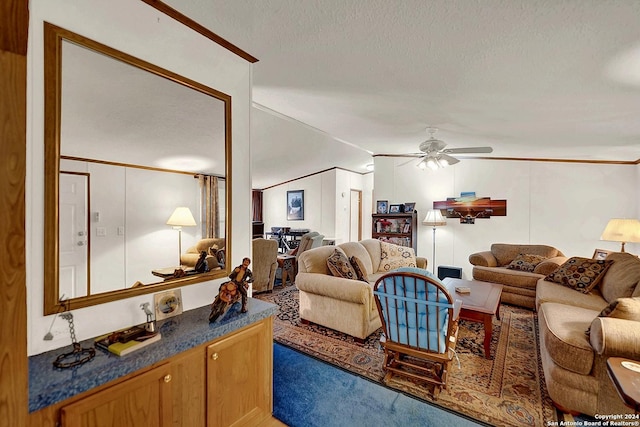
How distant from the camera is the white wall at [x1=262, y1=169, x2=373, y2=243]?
7.98 metres

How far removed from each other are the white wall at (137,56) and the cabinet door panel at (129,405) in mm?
346

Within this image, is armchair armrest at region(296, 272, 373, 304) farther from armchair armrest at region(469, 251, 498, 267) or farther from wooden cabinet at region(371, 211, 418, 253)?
wooden cabinet at region(371, 211, 418, 253)

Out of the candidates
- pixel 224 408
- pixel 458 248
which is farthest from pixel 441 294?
pixel 458 248

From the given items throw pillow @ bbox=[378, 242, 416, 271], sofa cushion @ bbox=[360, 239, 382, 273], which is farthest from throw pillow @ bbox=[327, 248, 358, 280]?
throw pillow @ bbox=[378, 242, 416, 271]

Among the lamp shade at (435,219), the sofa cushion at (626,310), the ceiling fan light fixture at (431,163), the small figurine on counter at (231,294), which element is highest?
the ceiling fan light fixture at (431,163)

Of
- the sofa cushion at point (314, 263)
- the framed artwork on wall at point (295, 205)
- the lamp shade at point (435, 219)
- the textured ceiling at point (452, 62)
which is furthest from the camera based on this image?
the framed artwork on wall at point (295, 205)

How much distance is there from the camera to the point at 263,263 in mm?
4664

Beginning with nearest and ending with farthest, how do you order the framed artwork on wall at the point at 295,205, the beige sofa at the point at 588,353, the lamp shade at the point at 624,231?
1. the beige sofa at the point at 588,353
2. the lamp shade at the point at 624,231
3. the framed artwork on wall at the point at 295,205

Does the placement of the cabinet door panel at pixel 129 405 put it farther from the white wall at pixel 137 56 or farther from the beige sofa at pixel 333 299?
the beige sofa at pixel 333 299

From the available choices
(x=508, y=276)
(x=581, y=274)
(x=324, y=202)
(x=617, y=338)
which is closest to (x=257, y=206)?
(x=324, y=202)

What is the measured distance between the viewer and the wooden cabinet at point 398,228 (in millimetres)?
5758

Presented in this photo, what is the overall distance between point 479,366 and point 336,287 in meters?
1.41

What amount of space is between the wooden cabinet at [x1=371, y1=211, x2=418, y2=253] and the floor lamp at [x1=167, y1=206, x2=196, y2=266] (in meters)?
4.64

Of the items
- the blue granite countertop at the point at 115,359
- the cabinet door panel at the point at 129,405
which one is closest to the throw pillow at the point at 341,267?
the blue granite countertop at the point at 115,359
